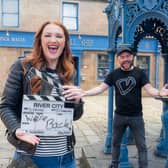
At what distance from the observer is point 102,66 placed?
20594 mm

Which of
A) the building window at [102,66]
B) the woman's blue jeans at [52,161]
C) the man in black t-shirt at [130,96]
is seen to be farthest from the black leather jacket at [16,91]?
the building window at [102,66]

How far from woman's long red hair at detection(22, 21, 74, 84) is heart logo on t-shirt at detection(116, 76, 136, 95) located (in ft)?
7.02

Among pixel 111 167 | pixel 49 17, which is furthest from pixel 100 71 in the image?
pixel 111 167

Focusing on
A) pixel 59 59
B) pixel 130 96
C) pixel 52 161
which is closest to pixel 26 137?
pixel 52 161

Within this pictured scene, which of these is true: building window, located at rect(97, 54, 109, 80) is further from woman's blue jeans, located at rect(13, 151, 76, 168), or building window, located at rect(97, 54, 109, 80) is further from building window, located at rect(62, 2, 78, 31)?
woman's blue jeans, located at rect(13, 151, 76, 168)

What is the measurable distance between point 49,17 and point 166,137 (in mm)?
15413

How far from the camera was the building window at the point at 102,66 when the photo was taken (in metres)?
20.5

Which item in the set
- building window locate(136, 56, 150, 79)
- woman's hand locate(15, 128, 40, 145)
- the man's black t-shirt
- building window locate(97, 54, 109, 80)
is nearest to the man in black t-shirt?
the man's black t-shirt

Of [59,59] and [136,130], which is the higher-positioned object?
[59,59]

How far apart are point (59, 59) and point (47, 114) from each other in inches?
16.5

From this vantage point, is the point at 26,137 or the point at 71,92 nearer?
the point at 26,137

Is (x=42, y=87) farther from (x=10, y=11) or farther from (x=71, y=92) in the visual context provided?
(x=10, y=11)

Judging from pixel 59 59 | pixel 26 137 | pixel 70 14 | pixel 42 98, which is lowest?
pixel 26 137

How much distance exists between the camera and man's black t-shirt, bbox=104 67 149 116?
4625 mm
